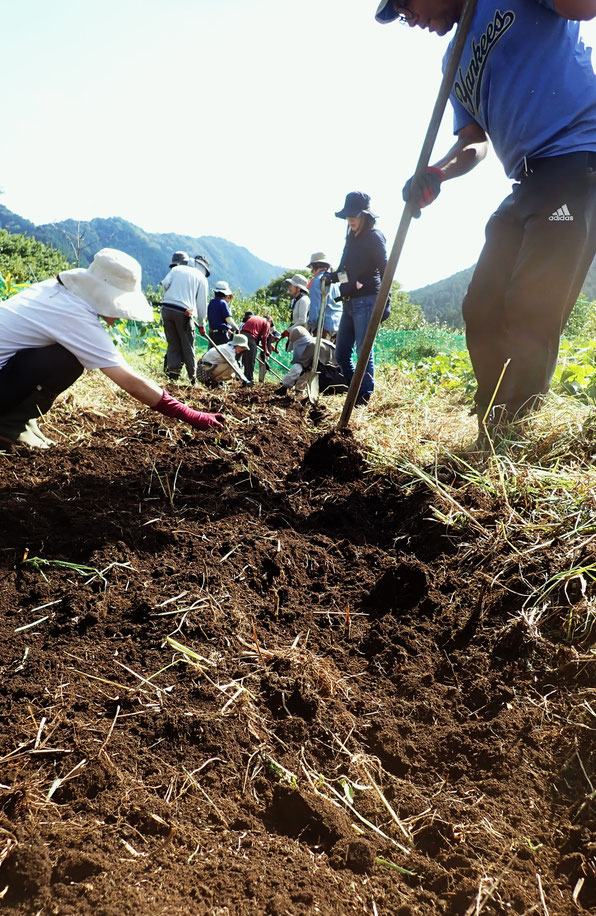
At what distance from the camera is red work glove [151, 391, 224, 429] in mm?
2590

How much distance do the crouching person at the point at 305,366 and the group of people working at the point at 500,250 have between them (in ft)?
7.29

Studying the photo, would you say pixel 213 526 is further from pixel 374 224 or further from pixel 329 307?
pixel 329 307

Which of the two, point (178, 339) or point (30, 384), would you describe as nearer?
point (30, 384)

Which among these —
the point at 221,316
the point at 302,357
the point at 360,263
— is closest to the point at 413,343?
the point at 221,316

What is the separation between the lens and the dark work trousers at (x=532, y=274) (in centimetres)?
210

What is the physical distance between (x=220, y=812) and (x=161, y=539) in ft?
3.16

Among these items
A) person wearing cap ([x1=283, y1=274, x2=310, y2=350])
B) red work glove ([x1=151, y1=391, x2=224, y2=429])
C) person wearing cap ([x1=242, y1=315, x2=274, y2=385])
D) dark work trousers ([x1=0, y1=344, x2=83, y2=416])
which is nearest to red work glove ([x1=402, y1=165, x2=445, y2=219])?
red work glove ([x1=151, y1=391, x2=224, y2=429])

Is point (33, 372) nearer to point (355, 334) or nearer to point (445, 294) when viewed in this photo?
point (355, 334)

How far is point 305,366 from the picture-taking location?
532 centimetres

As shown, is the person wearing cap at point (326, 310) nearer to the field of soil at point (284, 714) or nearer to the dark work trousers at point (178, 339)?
the dark work trousers at point (178, 339)

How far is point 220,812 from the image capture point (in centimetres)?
104

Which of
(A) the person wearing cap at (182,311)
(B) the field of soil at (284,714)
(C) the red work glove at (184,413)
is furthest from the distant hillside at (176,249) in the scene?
(B) the field of soil at (284,714)

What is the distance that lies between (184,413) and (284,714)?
1684 millimetres

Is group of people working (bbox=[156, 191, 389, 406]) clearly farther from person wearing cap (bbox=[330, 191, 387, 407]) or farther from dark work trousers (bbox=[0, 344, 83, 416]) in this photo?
dark work trousers (bbox=[0, 344, 83, 416])
